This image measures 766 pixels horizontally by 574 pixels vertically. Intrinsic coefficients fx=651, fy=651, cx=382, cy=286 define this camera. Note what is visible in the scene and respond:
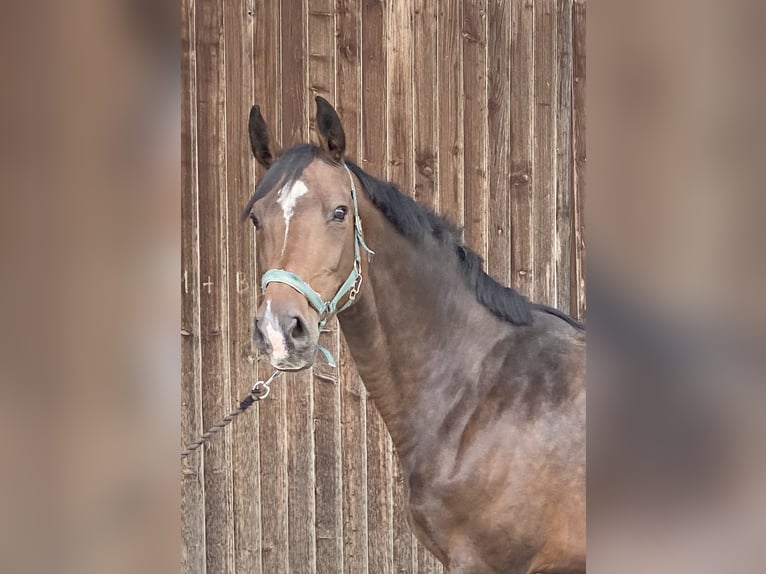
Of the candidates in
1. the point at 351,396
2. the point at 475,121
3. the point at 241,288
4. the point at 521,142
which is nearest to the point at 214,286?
the point at 241,288

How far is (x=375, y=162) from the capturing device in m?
2.02

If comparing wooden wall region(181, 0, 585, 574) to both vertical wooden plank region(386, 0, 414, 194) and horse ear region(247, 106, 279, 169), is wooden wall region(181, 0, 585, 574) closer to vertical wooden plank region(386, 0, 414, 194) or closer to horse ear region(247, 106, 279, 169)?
vertical wooden plank region(386, 0, 414, 194)

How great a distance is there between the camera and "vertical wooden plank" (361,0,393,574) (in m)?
1.99

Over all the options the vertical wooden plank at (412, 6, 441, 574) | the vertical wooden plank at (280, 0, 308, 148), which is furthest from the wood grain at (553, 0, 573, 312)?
the vertical wooden plank at (280, 0, 308, 148)

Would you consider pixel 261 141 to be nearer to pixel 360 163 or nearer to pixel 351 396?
pixel 360 163

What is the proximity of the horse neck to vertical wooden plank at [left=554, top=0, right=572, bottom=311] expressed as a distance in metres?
0.88

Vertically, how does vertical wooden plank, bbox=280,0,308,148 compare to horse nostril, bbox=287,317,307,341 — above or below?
above

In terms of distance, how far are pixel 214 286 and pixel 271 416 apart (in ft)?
1.40

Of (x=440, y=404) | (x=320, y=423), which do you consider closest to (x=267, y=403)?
(x=320, y=423)

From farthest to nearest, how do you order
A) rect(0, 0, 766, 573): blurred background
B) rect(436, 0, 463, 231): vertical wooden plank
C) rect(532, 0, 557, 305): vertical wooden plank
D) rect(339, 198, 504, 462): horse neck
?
rect(532, 0, 557, 305): vertical wooden plank
rect(436, 0, 463, 231): vertical wooden plank
rect(339, 198, 504, 462): horse neck
rect(0, 0, 766, 573): blurred background

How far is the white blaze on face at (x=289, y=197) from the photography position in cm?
121
